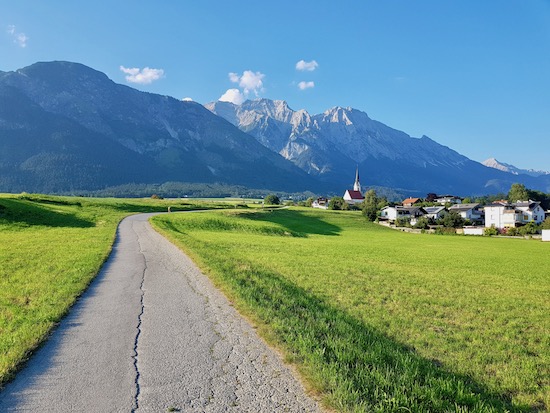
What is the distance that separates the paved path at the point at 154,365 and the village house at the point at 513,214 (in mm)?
129439

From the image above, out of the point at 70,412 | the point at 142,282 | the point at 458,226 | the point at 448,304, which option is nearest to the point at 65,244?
the point at 142,282

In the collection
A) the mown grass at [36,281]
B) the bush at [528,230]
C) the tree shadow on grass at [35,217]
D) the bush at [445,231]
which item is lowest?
the bush at [445,231]

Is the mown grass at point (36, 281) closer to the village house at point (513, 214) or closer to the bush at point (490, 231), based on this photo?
the bush at point (490, 231)

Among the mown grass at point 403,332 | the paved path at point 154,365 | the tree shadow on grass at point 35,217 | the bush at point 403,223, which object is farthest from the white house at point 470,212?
the paved path at point 154,365

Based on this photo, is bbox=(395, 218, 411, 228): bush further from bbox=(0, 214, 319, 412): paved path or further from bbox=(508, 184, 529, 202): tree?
bbox=(0, 214, 319, 412): paved path

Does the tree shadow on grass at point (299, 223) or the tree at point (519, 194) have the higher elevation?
the tree at point (519, 194)

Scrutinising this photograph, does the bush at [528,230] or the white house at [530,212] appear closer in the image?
the bush at [528,230]

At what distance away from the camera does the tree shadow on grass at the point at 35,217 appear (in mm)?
43803

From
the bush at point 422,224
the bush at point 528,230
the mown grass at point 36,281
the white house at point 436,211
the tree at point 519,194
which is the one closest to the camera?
the mown grass at point 36,281

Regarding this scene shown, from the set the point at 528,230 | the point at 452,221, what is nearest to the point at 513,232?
the point at 528,230

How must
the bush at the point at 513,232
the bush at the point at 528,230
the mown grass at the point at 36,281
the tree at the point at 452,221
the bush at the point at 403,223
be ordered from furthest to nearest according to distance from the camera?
the bush at the point at 403,223
the tree at the point at 452,221
the bush at the point at 513,232
the bush at the point at 528,230
the mown grass at the point at 36,281

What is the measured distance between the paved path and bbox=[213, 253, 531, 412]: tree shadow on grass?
617mm

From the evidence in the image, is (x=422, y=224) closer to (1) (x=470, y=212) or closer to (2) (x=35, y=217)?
(1) (x=470, y=212)

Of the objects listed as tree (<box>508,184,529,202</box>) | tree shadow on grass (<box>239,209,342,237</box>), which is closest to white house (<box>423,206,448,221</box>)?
tree (<box>508,184,529,202</box>)
